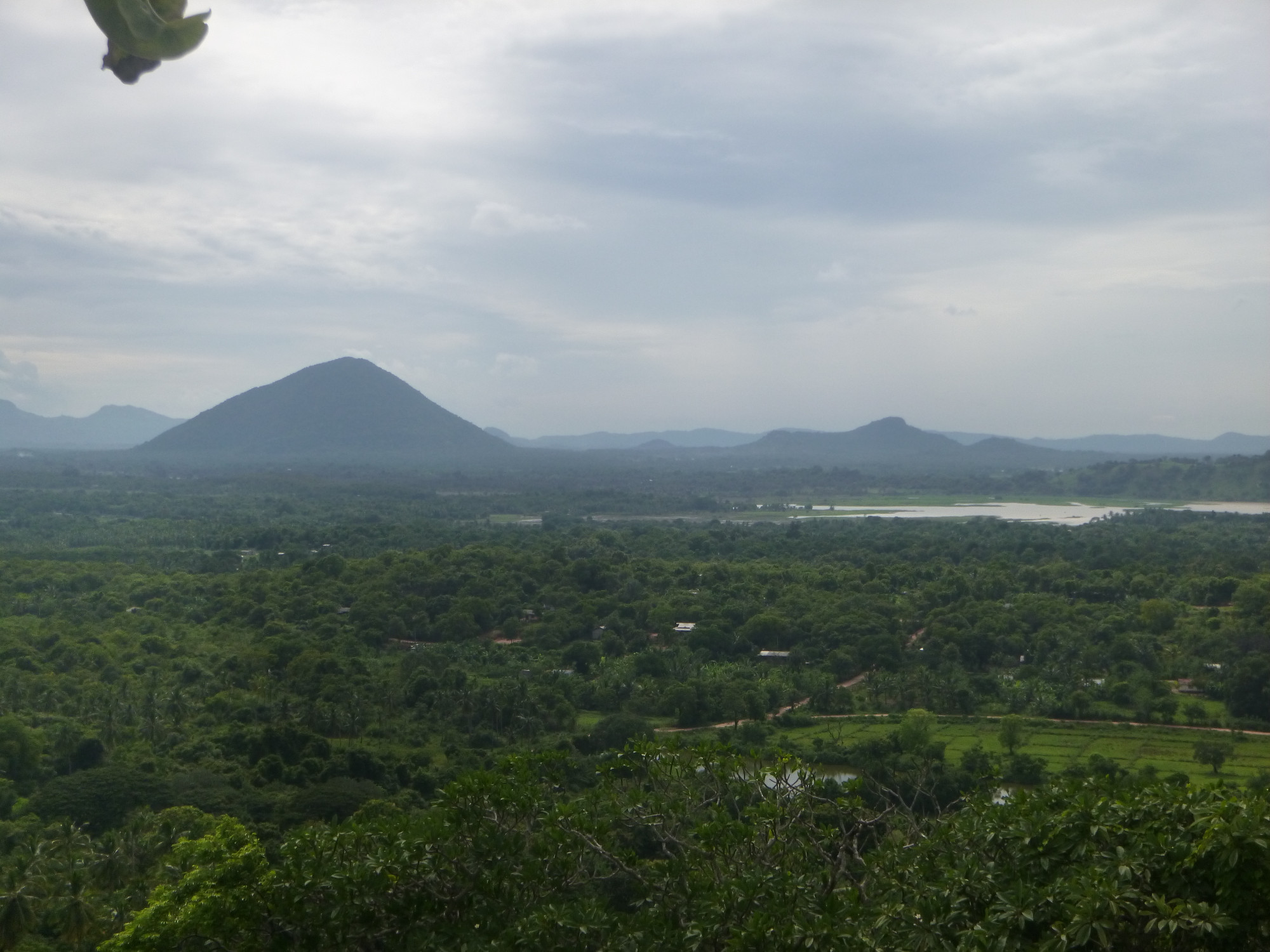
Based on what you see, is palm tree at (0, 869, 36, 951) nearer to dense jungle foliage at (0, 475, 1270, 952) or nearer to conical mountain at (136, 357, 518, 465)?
dense jungle foliage at (0, 475, 1270, 952)

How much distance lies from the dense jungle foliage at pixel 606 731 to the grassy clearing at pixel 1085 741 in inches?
38.7

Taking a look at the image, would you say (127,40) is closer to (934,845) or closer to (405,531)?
(934,845)

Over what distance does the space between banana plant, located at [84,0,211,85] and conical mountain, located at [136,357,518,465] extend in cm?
17014

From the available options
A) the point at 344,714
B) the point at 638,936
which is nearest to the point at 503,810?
the point at 638,936

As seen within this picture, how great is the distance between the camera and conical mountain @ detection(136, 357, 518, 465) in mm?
178750

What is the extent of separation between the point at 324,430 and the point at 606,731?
17195 cm

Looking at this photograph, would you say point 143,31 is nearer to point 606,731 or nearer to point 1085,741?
point 606,731

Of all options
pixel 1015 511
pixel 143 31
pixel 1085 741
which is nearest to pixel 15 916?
pixel 143 31

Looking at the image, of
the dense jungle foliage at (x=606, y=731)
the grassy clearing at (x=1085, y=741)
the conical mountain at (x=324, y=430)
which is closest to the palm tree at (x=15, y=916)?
the dense jungle foliage at (x=606, y=731)

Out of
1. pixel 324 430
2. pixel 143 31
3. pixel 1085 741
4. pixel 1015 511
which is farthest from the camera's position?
pixel 324 430

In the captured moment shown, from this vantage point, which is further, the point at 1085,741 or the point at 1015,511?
the point at 1015,511

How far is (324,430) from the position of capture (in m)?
186

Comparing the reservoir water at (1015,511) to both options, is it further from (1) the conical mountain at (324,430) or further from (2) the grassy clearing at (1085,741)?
(1) the conical mountain at (324,430)

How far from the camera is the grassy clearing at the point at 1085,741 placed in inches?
857
